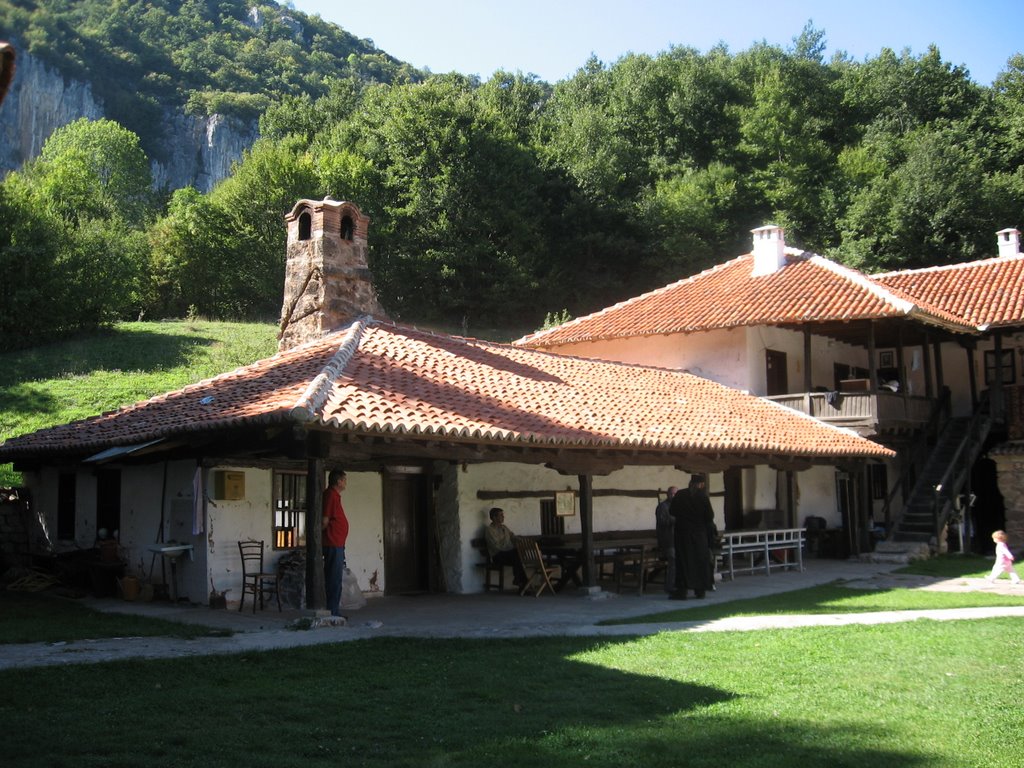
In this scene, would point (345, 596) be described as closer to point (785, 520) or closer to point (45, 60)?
point (785, 520)

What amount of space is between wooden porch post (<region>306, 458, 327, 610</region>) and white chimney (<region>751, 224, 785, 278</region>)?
1673 centimetres

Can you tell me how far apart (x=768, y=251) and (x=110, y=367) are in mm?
19641

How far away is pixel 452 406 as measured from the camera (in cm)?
1274

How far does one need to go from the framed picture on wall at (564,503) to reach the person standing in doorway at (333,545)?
5.56m

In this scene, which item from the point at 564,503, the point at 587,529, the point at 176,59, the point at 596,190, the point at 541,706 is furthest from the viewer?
the point at 176,59

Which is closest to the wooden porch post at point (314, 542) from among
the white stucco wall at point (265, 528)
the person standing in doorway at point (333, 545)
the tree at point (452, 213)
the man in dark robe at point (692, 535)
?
the person standing in doorway at point (333, 545)

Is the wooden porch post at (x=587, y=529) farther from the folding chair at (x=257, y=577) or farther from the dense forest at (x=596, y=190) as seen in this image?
the dense forest at (x=596, y=190)

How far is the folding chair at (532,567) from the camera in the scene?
46.9ft

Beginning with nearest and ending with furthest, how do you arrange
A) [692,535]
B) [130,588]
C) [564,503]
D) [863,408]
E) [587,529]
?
[130,588] < [692,535] < [587,529] < [564,503] < [863,408]

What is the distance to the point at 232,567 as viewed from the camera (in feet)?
41.5

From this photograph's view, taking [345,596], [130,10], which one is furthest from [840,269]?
[130,10]

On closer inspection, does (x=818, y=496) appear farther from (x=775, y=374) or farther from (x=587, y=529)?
(x=587, y=529)

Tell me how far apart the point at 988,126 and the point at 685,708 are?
4247 centimetres

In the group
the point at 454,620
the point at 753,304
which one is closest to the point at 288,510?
the point at 454,620
